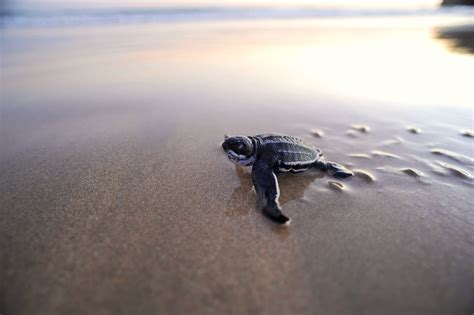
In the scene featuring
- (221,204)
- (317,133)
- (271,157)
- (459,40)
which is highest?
(459,40)

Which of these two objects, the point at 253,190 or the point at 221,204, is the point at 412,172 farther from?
the point at 221,204

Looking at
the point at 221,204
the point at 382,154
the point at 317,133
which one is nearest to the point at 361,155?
the point at 382,154

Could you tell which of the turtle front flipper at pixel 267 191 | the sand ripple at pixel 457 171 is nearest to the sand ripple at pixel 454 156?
the sand ripple at pixel 457 171

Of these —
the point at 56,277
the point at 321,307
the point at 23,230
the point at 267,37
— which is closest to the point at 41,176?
the point at 23,230

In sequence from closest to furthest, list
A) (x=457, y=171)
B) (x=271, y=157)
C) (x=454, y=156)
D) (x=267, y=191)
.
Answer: (x=267, y=191)
(x=271, y=157)
(x=457, y=171)
(x=454, y=156)

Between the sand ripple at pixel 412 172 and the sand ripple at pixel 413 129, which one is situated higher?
the sand ripple at pixel 413 129

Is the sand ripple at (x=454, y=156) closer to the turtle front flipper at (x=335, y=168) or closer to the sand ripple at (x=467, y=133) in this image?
the sand ripple at (x=467, y=133)
